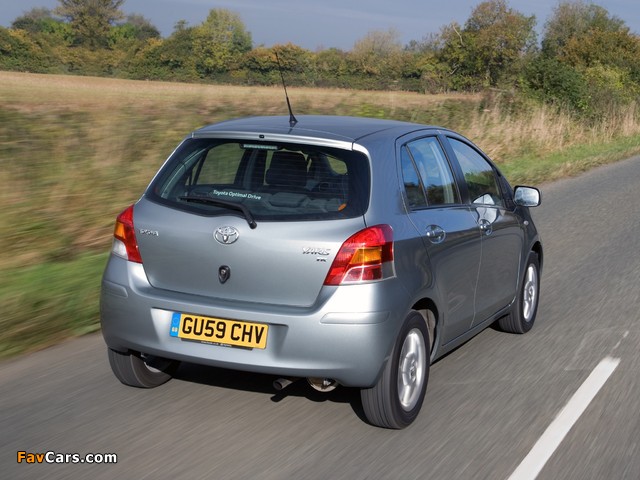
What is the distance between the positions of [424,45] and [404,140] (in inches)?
3948

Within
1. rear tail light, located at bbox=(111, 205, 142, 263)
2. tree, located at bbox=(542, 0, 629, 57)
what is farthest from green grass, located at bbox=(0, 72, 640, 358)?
tree, located at bbox=(542, 0, 629, 57)

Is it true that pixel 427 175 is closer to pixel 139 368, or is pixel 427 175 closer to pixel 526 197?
pixel 526 197

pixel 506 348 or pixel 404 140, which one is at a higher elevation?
pixel 404 140

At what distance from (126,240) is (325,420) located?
1.44 meters

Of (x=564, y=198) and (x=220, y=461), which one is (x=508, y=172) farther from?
(x=220, y=461)

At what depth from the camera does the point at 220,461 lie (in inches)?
165

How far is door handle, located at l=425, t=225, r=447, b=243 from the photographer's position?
5008mm

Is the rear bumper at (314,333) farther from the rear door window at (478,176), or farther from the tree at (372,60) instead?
the tree at (372,60)

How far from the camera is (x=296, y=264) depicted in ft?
14.5

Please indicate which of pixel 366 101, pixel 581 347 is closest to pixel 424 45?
pixel 366 101

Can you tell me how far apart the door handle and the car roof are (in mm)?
572

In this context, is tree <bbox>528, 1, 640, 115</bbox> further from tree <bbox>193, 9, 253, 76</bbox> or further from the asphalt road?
the asphalt road

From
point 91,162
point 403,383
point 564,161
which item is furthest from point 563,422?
point 564,161

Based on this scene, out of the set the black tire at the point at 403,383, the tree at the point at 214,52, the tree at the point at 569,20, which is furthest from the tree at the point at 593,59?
the black tire at the point at 403,383
